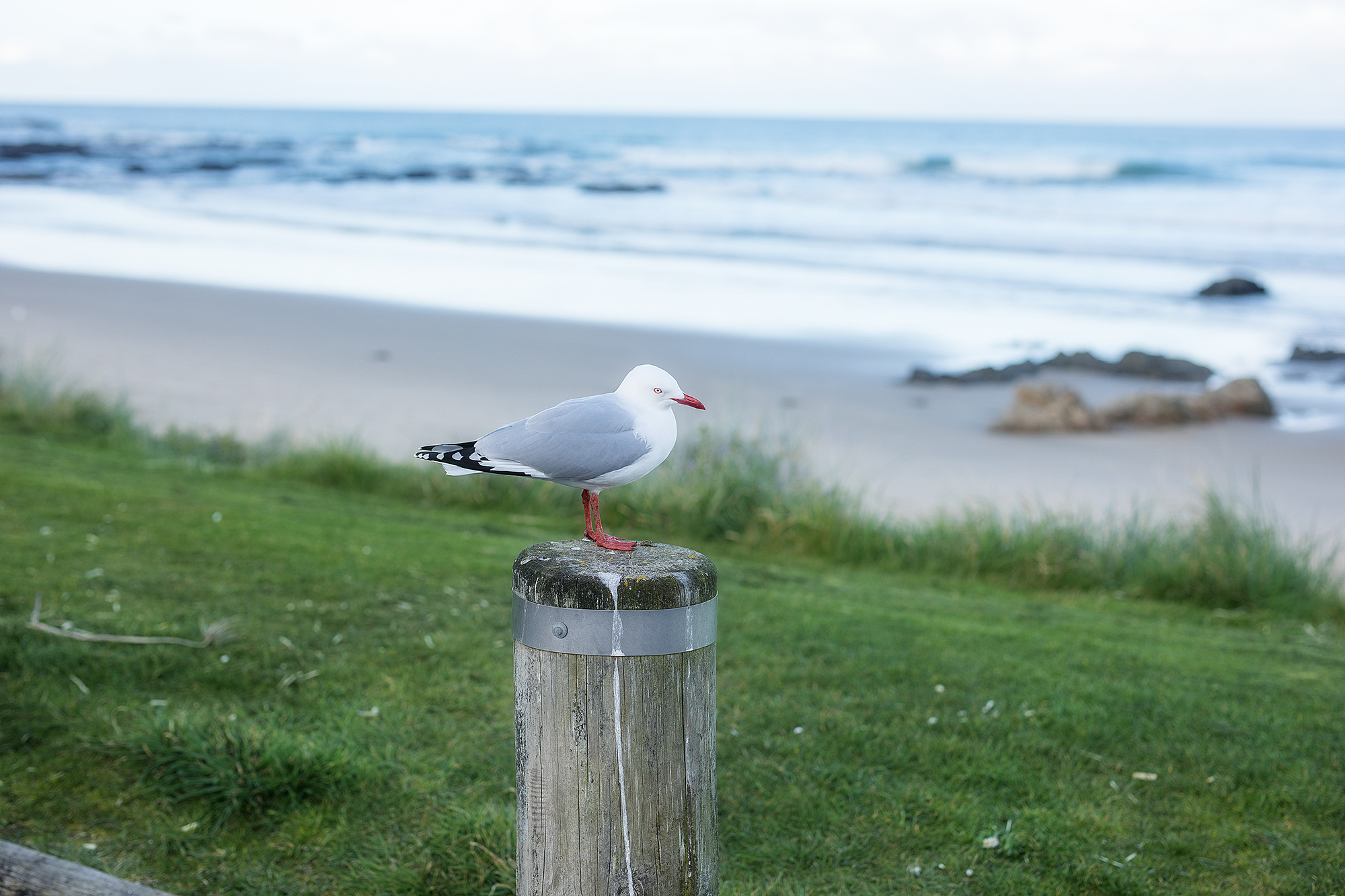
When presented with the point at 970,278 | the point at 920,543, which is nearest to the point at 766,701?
the point at 920,543

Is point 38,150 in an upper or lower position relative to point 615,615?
upper

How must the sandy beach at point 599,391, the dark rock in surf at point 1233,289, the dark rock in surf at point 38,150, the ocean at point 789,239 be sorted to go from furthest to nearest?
1. the dark rock in surf at point 38,150
2. the dark rock in surf at point 1233,289
3. the ocean at point 789,239
4. the sandy beach at point 599,391

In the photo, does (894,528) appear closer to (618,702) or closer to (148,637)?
(148,637)

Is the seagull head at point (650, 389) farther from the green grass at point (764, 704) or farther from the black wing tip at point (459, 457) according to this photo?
the green grass at point (764, 704)

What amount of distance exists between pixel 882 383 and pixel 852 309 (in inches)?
187

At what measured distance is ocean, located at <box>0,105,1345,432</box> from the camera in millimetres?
15734

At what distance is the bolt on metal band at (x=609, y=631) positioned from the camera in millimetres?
1998

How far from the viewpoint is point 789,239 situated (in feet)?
80.6

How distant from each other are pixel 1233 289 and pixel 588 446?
1867 centimetres

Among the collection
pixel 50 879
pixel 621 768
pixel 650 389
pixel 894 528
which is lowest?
pixel 894 528

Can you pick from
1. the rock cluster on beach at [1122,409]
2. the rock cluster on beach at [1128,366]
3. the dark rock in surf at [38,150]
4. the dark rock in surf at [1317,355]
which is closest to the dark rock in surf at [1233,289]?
the dark rock in surf at [1317,355]

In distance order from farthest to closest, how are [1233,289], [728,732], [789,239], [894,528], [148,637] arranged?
[789,239]
[1233,289]
[894,528]
[148,637]
[728,732]

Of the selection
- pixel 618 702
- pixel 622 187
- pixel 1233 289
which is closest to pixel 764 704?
pixel 618 702

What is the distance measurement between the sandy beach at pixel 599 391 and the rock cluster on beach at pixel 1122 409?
0.55 feet
